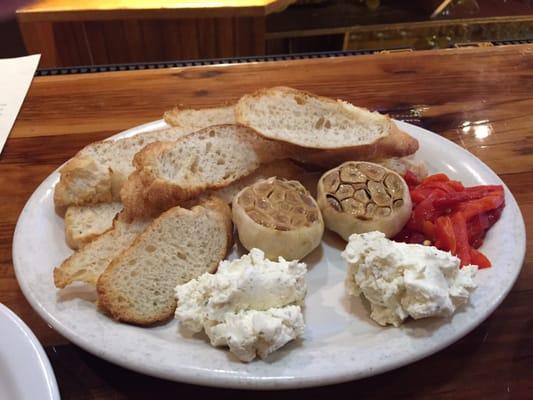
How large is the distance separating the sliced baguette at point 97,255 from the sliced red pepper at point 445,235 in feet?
2.12

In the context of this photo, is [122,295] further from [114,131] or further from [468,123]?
[468,123]

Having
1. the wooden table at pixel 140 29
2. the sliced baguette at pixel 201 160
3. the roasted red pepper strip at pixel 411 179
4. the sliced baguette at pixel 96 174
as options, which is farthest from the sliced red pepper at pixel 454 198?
the wooden table at pixel 140 29

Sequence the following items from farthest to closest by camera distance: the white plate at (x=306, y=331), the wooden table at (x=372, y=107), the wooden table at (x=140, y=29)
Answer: the wooden table at (x=140, y=29)
the wooden table at (x=372, y=107)
the white plate at (x=306, y=331)

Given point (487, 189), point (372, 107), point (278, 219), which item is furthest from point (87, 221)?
point (372, 107)

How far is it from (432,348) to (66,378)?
0.68m

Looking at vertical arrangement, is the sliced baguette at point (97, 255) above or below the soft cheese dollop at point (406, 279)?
below

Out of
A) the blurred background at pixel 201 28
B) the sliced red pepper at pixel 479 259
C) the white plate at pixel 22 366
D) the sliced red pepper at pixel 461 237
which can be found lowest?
the blurred background at pixel 201 28

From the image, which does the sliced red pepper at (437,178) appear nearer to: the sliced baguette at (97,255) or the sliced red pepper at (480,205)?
the sliced red pepper at (480,205)

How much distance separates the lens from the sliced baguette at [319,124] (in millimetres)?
1361

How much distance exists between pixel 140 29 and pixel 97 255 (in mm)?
1747

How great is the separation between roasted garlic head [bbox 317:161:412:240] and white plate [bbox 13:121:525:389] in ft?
0.30

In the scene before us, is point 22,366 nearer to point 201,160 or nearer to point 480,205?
point 201,160

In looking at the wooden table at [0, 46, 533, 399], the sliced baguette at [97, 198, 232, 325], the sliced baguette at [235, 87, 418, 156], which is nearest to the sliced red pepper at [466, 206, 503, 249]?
the wooden table at [0, 46, 533, 399]

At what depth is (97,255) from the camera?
1.12 meters
